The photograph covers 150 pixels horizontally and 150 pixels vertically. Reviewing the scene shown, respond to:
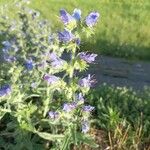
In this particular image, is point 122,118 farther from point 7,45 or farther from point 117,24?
point 117,24

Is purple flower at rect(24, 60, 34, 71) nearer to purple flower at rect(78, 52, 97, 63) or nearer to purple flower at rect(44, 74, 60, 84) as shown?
purple flower at rect(44, 74, 60, 84)

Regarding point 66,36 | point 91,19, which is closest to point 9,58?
point 66,36

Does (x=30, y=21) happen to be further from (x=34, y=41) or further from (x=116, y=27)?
(x=116, y=27)

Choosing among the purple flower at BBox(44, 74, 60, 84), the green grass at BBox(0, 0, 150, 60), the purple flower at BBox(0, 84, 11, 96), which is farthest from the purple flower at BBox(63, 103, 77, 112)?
the green grass at BBox(0, 0, 150, 60)

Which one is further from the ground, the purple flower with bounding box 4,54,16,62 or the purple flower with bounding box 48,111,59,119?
the purple flower with bounding box 4,54,16,62

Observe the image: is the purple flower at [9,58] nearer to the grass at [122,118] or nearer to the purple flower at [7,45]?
the purple flower at [7,45]
